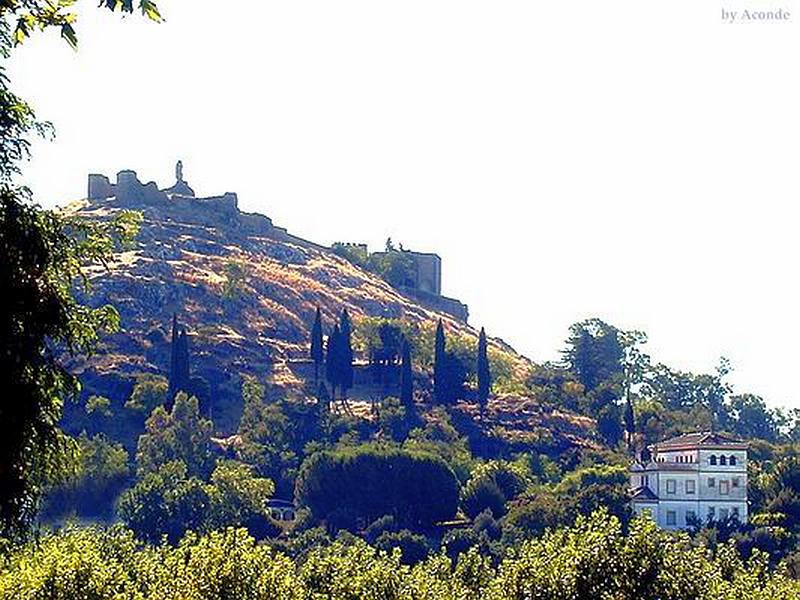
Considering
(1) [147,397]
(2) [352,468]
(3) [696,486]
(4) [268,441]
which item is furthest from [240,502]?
(3) [696,486]

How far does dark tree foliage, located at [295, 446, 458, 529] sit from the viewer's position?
3489 inches

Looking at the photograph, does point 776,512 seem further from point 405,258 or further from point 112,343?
point 405,258

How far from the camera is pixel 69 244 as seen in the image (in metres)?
10.7

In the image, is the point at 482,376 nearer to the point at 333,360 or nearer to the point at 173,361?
the point at 333,360

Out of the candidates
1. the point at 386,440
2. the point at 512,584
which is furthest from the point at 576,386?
the point at 512,584

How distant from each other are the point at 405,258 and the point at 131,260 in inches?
1468

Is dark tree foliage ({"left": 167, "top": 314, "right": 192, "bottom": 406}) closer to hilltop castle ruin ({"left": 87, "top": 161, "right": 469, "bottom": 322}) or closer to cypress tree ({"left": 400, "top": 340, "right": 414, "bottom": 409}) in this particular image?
cypress tree ({"left": 400, "top": 340, "right": 414, "bottom": 409})

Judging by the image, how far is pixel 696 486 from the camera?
299 ft

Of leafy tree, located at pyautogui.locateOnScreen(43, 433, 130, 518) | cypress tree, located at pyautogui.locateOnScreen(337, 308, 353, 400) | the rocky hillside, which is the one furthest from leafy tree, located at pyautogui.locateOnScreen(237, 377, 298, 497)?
leafy tree, located at pyautogui.locateOnScreen(43, 433, 130, 518)

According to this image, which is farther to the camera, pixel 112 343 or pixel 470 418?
pixel 112 343

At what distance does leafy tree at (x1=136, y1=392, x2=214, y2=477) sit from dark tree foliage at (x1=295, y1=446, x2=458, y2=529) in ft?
33.7

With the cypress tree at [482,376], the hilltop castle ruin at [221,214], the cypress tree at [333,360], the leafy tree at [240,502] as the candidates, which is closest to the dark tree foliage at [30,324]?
the leafy tree at [240,502]

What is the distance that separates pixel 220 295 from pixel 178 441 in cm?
4358

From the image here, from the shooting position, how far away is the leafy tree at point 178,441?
319 feet
